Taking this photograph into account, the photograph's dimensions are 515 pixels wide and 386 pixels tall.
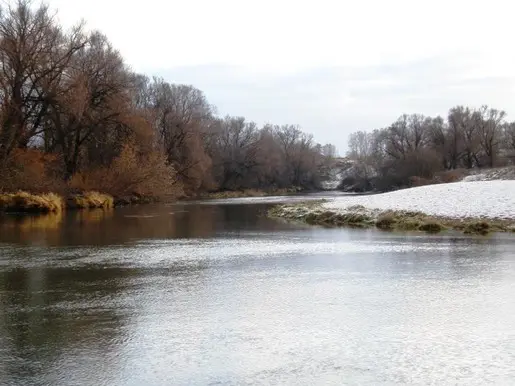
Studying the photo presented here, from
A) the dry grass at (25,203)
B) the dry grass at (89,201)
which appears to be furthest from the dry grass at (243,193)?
the dry grass at (25,203)

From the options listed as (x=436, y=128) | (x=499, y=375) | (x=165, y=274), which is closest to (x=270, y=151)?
(x=436, y=128)

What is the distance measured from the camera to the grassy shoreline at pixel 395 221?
22.4 meters

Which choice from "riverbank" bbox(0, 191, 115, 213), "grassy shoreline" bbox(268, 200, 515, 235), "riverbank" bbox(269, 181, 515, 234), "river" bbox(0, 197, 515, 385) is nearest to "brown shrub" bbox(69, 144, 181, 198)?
"riverbank" bbox(0, 191, 115, 213)

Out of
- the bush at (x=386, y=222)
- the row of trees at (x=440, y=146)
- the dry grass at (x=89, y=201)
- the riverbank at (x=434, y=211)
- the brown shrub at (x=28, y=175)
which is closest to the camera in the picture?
the riverbank at (x=434, y=211)

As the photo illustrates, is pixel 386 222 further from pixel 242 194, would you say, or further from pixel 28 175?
pixel 242 194

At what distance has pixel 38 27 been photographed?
139 ft

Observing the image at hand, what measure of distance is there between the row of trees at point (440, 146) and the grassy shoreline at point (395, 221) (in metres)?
54.6

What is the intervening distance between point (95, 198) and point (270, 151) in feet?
210

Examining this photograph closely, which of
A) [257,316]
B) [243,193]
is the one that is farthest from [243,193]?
[257,316]

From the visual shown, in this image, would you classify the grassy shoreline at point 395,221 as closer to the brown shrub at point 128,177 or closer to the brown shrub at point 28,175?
the brown shrub at point 28,175

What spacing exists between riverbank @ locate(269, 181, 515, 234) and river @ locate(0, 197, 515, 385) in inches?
289

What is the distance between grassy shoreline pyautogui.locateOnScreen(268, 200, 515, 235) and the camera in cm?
2238

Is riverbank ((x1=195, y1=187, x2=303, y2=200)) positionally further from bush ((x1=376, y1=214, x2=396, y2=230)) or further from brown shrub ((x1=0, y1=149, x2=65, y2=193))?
bush ((x1=376, y1=214, x2=396, y2=230))

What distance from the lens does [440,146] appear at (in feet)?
315
